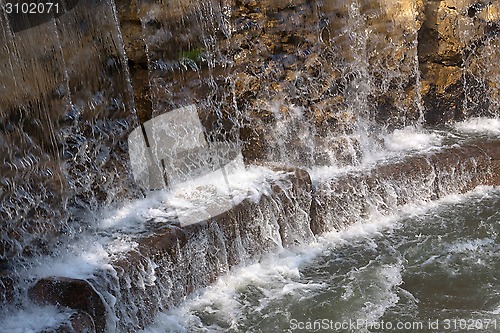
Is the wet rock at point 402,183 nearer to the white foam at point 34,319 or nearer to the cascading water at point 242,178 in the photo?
the cascading water at point 242,178

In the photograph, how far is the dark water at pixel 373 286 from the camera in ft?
14.3

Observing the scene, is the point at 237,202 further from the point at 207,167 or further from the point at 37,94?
the point at 37,94

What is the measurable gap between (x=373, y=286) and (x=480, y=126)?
3.16 meters

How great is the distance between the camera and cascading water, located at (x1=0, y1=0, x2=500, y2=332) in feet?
14.3

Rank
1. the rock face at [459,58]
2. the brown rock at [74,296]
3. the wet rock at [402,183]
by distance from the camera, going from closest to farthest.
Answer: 1. the brown rock at [74,296]
2. the wet rock at [402,183]
3. the rock face at [459,58]

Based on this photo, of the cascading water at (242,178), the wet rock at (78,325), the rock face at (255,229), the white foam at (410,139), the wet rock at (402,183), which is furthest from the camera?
the white foam at (410,139)

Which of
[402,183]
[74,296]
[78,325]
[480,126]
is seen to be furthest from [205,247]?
[480,126]

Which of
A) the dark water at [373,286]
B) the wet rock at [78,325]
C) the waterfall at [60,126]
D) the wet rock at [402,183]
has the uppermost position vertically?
the waterfall at [60,126]

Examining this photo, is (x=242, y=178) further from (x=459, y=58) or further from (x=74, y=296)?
(x=459, y=58)

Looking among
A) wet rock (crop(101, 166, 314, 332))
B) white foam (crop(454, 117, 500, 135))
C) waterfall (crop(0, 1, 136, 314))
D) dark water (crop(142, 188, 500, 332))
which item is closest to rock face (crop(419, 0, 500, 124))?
white foam (crop(454, 117, 500, 135))

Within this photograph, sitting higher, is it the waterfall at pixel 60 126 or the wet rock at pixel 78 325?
the waterfall at pixel 60 126

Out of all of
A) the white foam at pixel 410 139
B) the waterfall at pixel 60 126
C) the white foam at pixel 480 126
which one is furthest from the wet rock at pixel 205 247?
the white foam at pixel 480 126

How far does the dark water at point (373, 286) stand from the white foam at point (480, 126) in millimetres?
1485

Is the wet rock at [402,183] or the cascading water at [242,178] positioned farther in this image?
the wet rock at [402,183]
